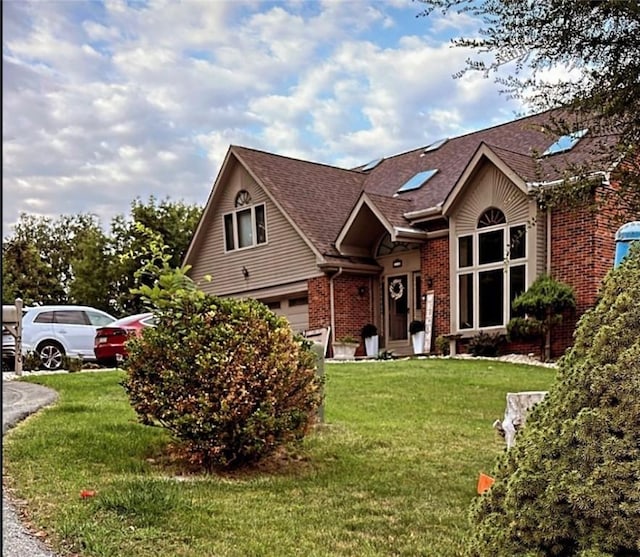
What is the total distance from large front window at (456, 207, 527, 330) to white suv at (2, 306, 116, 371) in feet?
23.5

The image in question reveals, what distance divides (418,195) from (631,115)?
1061cm

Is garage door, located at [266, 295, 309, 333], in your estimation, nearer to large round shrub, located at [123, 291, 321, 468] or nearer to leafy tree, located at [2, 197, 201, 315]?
leafy tree, located at [2, 197, 201, 315]

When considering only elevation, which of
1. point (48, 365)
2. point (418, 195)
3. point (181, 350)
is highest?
point (418, 195)

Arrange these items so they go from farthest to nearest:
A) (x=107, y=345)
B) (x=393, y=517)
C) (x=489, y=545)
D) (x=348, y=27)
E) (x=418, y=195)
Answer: (x=418, y=195), (x=107, y=345), (x=348, y=27), (x=393, y=517), (x=489, y=545)

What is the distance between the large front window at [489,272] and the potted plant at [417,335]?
95 centimetres

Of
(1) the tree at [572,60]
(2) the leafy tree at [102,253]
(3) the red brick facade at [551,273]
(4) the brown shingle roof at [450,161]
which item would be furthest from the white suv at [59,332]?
(1) the tree at [572,60]

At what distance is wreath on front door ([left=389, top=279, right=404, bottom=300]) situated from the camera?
591 inches

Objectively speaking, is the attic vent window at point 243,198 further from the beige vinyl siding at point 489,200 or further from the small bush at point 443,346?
the small bush at point 443,346

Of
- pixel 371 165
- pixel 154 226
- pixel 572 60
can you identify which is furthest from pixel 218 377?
pixel 154 226

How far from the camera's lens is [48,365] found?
12.9 m

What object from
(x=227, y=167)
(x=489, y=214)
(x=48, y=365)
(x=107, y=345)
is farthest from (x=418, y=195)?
(x=48, y=365)

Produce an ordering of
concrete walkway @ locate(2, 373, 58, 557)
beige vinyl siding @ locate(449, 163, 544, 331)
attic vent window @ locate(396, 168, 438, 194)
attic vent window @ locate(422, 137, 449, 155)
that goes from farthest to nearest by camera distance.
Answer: attic vent window @ locate(422, 137, 449, 155) < attic vent window @ locate(396, 168, 438, 194) < beige vinyl siding @ locate(449, 163, 544, 331) < concrete walkway @ locate(2, 373, 58, 557)

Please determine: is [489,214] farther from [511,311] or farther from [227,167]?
[227,167]

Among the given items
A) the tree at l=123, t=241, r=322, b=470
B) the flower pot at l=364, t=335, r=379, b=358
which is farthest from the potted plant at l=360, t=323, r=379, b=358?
the tree at l=123, t=241, r=322, b=470
